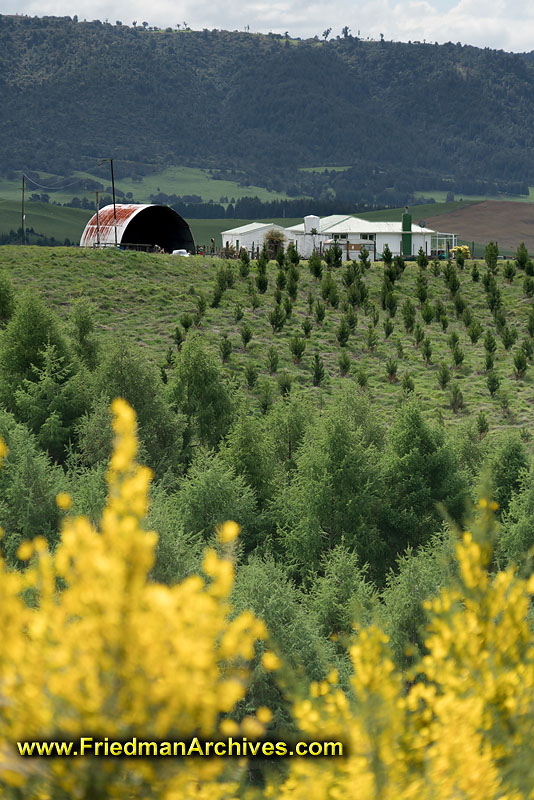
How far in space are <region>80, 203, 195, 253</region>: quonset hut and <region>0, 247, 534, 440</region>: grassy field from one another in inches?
554

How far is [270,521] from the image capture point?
32219 mm

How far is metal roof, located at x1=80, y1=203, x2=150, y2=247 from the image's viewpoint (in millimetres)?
78062

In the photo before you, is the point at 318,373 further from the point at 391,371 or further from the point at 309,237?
the point at 309,237

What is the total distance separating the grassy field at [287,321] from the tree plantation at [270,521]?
8.5 inches

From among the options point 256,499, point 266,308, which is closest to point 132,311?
point 266,308

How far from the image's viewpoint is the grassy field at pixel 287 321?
47.8 metres

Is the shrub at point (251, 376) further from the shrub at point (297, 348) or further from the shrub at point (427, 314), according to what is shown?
the shrub at point (427, 314)

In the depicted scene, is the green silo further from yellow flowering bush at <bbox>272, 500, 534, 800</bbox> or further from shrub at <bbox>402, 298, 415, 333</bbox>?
yellow flowering bush at <bbox>272, 500, 534, 800</bbox>

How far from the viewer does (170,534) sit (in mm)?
21797

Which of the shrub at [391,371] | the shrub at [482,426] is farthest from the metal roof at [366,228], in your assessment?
the shrub at [482,426]

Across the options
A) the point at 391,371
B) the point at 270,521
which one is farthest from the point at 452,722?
the point at 391,371

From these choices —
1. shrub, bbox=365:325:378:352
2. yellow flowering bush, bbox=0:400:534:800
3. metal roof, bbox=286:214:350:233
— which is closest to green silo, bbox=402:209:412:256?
metal roof, bbox=286:214:350:233

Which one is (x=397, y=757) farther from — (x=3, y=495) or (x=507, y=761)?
(x=3, y=495)

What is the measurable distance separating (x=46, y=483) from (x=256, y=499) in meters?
7.53
